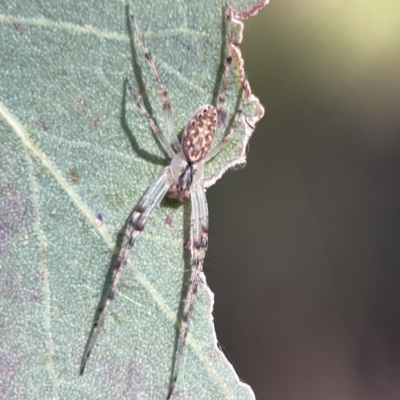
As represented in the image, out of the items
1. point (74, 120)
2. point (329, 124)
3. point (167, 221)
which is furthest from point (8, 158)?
point (329, 124)

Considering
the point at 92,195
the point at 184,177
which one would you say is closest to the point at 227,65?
the point at 184,177

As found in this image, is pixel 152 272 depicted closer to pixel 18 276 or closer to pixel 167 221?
pixel 167 221

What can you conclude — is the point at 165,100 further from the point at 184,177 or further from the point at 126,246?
the point at 126,246

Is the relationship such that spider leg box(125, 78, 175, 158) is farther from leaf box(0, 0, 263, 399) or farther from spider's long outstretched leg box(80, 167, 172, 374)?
spider's long outstretched leg box(80, 167, 172, 374)

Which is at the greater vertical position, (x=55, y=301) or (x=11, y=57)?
(x=11, y=57)

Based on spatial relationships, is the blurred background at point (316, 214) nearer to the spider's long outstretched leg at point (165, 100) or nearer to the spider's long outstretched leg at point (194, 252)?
the spider's long outstretched leg at point (194, 252)

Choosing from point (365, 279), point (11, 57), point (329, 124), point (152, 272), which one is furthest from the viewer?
point (365, 279)
